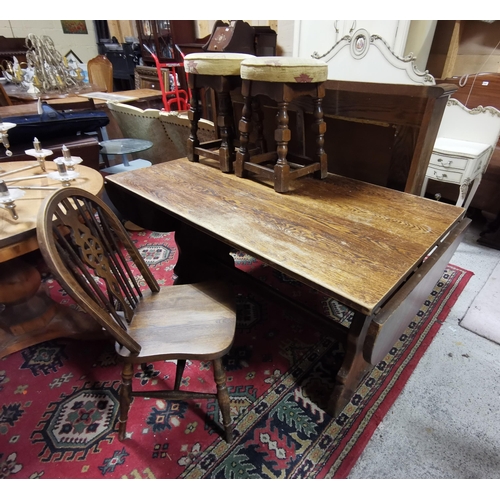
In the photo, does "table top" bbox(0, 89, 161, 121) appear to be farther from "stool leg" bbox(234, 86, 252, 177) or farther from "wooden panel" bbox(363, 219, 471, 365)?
"wooden panel" bbox(363, 219, 471, 365)

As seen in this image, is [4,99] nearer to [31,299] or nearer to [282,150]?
[31,299]

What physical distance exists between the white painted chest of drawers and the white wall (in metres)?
6.39

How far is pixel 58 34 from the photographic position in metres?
5.78

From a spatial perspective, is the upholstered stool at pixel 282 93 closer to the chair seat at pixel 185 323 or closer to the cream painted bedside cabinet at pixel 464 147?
the chair seat at pixel 185 323

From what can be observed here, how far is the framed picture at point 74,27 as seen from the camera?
5.80 metres

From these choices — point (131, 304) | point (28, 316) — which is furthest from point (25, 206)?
point (131, 304)

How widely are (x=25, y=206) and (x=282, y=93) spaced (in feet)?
3.81

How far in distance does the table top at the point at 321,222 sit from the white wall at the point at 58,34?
19.8ft

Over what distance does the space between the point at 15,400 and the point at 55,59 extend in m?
4.06

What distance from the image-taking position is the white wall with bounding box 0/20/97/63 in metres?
5.41

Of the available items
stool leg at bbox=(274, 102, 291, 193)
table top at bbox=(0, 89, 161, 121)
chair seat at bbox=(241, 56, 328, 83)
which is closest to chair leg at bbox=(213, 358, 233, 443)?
stool leg at bbox=(274, 102, 291, 193)

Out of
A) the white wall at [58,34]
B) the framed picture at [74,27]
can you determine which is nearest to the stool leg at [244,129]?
the white wall at [58,34]
